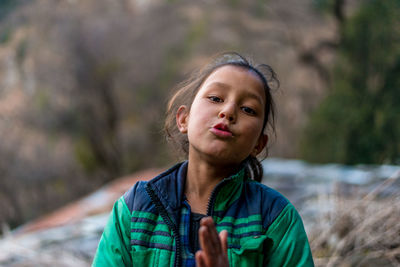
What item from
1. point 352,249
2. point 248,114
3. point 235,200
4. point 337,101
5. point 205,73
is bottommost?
point 352,249

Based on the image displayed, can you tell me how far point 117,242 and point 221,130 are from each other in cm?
49

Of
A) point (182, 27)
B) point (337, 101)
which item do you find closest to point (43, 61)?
point (182, 27)

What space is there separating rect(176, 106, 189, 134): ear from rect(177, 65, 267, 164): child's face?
0.11 meters

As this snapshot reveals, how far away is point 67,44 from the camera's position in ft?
35.7

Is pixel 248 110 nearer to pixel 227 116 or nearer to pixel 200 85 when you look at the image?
pixel 227 116

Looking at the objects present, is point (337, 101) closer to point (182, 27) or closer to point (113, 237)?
point (113, 237)

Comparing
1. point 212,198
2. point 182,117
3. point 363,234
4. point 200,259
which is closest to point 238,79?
point 182,117

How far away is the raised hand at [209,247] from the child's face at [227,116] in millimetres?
342

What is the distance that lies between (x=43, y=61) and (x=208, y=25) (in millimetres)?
4403

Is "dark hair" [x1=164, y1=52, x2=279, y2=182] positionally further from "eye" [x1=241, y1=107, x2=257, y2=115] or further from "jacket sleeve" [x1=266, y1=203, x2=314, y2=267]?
"jacket sleeve" [x1=266, y1=203, x2=314, y2=267]

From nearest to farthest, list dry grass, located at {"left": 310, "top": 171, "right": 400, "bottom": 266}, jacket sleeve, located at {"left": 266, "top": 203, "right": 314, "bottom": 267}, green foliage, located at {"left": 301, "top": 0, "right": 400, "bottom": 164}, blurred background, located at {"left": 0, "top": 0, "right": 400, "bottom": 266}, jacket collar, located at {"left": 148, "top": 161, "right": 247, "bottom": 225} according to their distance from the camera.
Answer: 1. jacket sleeve, located at {"left": 266, "top": 203, "right": 314, "bottom": 267}
2. jacket collar, located at {"left": 148, "top": 161, "right": 247, "bottom": 225}
3. dry grass, located at {"left": 310, "top": 171, "right": 400, "bottom": 266}
4. green foliage, located at {"left": 301, "top": 0, "right": 400, "bottom": 164}
5. blurred background, located at {"left": 0, "top": 0, "right": 400, "bottom": 266}

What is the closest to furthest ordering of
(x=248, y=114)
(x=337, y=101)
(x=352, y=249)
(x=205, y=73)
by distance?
(x=248, y=114)
(x=205, y=73)
(x=352, y=249)
(x=337, y=101)

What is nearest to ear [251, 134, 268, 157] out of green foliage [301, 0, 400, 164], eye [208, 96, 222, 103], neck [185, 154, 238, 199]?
neck [185, 154, 238, 199]

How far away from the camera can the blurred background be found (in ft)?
20.4
